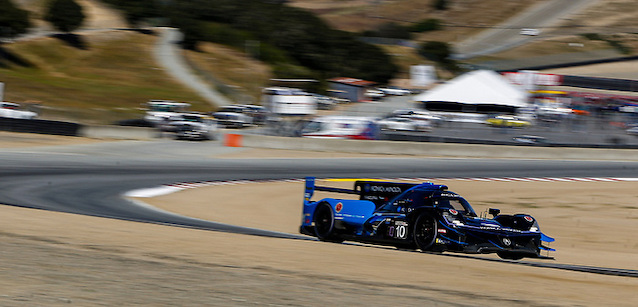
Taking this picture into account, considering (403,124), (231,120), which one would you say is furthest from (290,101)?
(403,124)

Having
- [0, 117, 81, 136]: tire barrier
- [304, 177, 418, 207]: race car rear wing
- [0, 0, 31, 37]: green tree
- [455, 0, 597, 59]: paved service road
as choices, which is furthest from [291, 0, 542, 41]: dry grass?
[304, 177, 418, 207]: race car rear wing

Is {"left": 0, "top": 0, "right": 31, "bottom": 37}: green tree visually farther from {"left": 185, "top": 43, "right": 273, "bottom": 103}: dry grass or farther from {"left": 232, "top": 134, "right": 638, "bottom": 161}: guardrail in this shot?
{"left": 232, "top": 134, "right": 638, "bottom": 161}: guardrail

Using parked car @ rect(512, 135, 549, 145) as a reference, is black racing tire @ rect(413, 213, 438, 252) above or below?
below

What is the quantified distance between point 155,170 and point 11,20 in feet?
165

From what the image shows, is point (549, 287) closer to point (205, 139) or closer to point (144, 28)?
point (205, 139)

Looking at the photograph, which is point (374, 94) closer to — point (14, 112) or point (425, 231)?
point (14, 112)

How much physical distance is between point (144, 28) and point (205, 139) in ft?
156

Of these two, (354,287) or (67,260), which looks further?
(67,260)

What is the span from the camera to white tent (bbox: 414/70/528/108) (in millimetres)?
56844

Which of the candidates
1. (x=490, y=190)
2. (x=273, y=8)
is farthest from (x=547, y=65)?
(x=490, y=190)

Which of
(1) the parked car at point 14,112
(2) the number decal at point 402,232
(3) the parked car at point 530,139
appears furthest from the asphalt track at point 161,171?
(1) the parked car at point 14,112

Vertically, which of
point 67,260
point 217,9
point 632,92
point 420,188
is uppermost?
point 217,9

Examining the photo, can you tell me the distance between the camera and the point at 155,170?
2467 centimetres

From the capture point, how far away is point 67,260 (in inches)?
319
